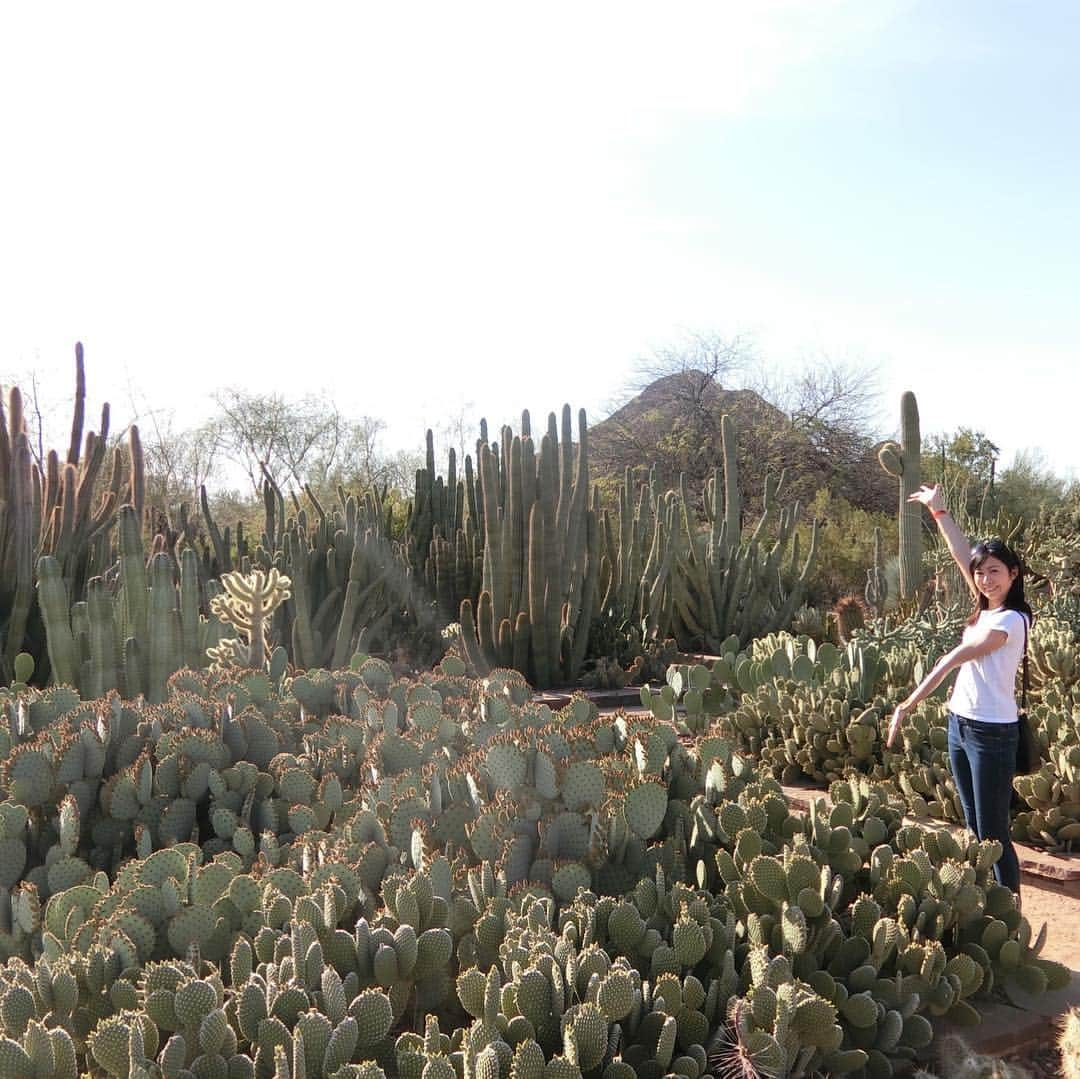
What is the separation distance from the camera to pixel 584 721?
4449 millimetres

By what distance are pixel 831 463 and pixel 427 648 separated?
21.4m

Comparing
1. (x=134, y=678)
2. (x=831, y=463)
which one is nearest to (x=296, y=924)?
(x=134, y=678)

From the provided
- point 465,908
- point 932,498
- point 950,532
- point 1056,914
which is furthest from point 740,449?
point 465,908

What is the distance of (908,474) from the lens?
11500 mm

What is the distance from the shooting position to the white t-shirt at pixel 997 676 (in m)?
4.11

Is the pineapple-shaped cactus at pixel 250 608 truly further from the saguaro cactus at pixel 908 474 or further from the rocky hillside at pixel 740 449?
the rocky hillside at pixel 740 449

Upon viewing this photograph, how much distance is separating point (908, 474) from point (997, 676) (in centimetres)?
777

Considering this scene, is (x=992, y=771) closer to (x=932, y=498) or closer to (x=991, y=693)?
(x=991, y=693)

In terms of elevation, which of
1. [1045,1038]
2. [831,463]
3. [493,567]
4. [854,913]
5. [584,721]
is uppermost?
[831,463]

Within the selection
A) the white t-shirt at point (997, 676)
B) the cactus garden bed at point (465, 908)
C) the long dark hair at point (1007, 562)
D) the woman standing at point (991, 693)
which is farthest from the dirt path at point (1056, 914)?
the long dark hair at point (1007, 562)

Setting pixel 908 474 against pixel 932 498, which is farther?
pixel 908 474

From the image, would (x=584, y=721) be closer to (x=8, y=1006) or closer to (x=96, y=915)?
(x=96, y=915)

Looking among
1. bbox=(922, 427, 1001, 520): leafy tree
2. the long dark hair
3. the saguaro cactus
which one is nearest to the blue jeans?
the long dark hair

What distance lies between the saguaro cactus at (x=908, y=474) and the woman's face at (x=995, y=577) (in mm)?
7102
